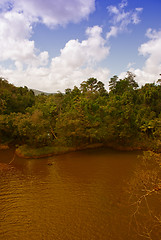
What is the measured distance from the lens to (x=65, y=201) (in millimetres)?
9477

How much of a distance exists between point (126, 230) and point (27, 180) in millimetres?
8466

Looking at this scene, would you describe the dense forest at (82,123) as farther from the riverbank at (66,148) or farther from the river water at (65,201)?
the river water at (65,201)

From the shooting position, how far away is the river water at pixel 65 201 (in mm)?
7008

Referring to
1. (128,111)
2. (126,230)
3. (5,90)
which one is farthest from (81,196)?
(5,90)

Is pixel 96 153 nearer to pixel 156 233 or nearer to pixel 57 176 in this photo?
pixel 57 176

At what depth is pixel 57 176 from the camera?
13.3 metres

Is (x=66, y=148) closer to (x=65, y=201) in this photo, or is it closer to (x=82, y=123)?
(x=82, y=123)

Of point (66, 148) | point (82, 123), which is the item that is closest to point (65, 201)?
point (66, 148)

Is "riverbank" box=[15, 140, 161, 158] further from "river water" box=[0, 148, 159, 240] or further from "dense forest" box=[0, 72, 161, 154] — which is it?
"river water" box=[0, 148, 159, 240]

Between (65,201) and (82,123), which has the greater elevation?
(82,123)

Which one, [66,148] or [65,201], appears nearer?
[65,201]

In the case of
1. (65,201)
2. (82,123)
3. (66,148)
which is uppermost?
(82,123)

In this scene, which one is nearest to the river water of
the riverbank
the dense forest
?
the riverbank

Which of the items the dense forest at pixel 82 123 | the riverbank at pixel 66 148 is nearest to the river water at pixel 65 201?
the riverbank at pixel 66 148
